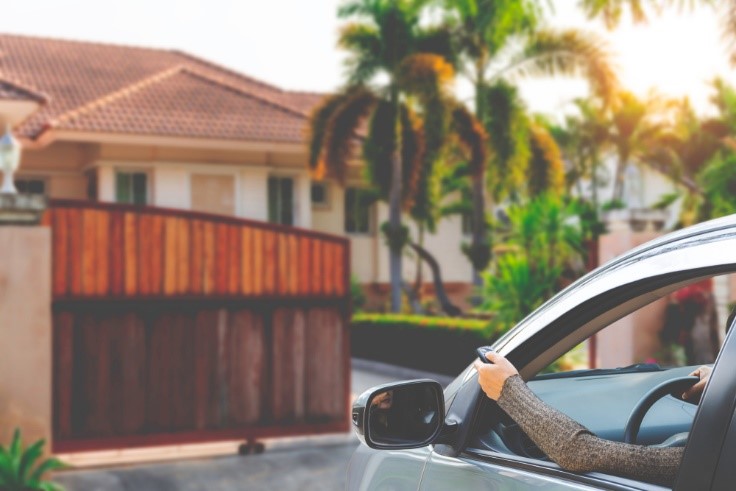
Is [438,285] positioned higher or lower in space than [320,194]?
lower

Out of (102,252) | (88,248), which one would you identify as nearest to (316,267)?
(102,252)

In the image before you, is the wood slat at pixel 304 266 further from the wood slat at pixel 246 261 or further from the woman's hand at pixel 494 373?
the woman's hand at pixel 494 373

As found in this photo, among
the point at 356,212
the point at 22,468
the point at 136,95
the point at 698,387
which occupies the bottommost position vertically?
the point at 22,468

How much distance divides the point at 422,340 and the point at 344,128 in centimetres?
659

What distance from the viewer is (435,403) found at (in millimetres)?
2588

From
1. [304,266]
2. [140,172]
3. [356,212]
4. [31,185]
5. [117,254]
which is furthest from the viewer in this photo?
[356,212]

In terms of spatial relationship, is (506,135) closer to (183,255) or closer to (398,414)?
(183,255)

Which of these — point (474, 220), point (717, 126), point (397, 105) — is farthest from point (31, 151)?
point (717, 126)

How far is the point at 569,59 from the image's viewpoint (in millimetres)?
22750

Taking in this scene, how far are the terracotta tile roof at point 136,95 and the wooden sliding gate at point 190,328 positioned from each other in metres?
11.0

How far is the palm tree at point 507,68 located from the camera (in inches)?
874

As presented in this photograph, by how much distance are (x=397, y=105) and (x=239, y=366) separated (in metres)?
13.0

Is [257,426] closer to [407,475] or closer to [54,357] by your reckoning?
[54,357]

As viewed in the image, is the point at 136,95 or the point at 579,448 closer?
the point at 579,448
